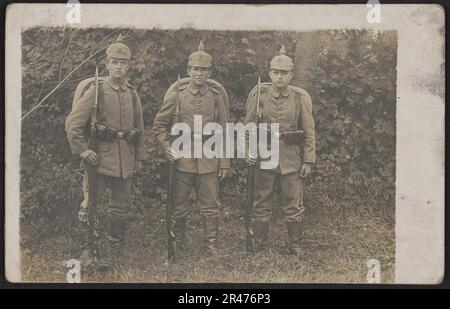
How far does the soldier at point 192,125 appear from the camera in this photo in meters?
7.48

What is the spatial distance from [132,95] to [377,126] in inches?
80.1

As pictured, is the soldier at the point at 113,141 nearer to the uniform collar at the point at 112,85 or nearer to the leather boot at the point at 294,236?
the uniform collar at the point at 112,85

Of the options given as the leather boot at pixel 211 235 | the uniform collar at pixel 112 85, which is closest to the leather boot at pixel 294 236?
the leather boot at pixel 211 235

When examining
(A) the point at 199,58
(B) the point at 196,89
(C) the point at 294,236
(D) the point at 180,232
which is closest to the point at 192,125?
(B) the point at 196,89

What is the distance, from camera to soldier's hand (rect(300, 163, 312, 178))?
753cm

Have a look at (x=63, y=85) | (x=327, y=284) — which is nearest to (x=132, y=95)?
(x=63, y=85)

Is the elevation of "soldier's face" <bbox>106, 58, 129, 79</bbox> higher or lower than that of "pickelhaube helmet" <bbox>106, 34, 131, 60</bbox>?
lower

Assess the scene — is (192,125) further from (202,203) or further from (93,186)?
(93,186)

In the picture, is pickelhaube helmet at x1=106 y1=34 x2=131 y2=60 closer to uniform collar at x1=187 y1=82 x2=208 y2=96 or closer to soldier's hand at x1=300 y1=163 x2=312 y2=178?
uniform collar at x1=187 y1=82 x2=208 y2=96

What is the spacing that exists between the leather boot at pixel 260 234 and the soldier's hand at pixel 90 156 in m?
1.42

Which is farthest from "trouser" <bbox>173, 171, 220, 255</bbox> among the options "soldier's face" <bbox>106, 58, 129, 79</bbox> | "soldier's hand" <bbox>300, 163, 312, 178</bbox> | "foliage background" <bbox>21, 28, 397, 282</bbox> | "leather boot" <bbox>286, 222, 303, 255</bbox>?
"soldier's face" <bbox>106, 58, 129, 79</bbox>

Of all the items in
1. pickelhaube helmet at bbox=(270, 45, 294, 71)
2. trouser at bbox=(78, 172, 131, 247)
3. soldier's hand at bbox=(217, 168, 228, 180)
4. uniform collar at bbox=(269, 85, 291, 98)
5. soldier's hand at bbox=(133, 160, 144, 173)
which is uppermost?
pickelhaube helmet at bbox=(270, 45, 294, 71)

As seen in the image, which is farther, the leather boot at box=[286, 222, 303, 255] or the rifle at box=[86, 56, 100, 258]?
the leather boot at box=[286, 222, 303, 255]

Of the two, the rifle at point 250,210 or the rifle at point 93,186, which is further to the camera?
the rifle at point 250,210
